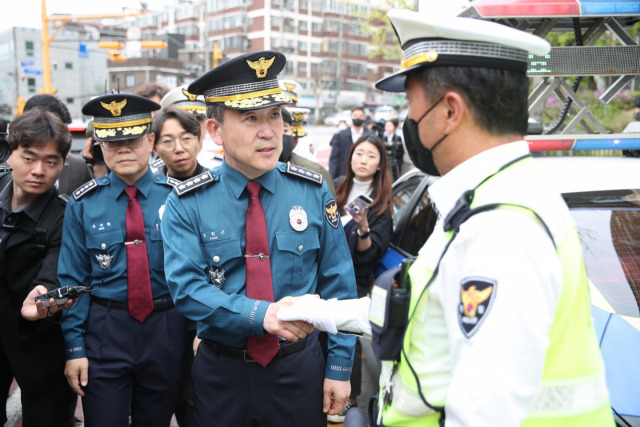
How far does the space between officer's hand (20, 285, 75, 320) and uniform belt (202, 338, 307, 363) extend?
731 millimetres

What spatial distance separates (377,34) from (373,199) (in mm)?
18732

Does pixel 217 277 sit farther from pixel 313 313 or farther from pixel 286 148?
pixel 286 148

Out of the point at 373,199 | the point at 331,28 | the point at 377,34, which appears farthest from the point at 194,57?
the point at 373,199

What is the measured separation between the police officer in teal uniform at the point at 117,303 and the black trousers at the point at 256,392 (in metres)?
0.61

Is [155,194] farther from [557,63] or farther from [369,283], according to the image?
[557,63]

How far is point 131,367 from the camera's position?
266 centimetres

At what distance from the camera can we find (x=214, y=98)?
2.26 metres

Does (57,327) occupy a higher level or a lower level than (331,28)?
lower

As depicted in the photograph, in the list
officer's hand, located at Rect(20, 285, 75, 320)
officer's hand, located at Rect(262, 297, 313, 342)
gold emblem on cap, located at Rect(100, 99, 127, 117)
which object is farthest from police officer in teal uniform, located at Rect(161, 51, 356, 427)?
gold emblem on cap, located at Rect(100, 99, 127, 117)

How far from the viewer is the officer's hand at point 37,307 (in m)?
2.41

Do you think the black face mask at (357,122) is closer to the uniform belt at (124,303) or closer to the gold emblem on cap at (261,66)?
the uniform belt at (124,303)

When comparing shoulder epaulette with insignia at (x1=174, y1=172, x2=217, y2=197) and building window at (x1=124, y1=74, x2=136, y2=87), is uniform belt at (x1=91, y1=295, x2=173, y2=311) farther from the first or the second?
building window at (x1=124, y1=74, x2=136, y2=87)

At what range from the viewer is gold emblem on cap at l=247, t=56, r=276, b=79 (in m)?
2.26

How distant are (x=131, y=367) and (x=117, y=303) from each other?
12.9 inches
